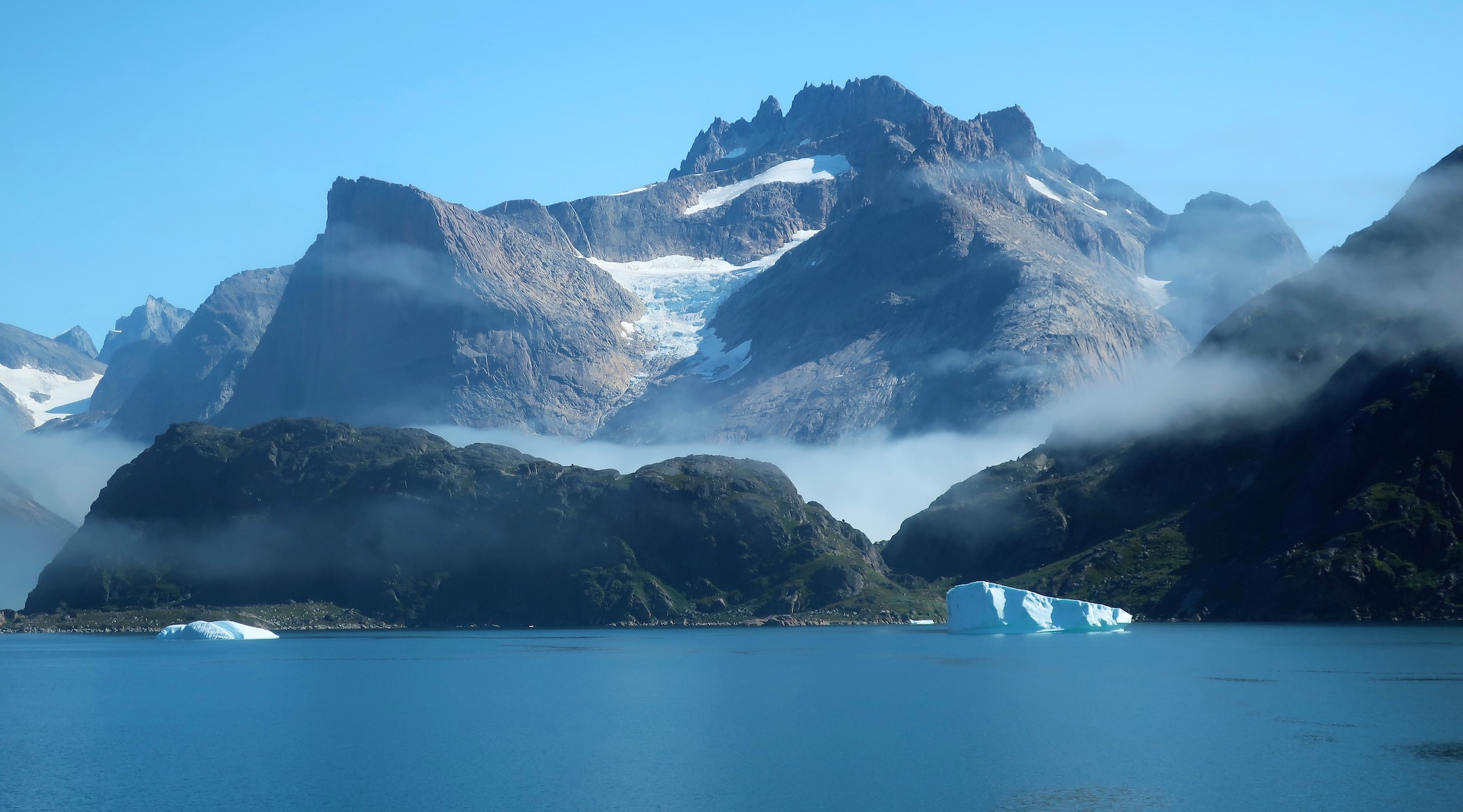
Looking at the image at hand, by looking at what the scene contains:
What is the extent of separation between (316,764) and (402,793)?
14.4 metres

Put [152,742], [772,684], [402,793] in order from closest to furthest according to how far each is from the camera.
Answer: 1. [402,793]
2. [152,742]
3. [772,684]

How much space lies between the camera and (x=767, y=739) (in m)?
107

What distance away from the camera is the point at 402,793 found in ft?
282

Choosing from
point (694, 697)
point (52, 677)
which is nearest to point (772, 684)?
point (694, 697)

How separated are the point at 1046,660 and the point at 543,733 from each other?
92911 millimetres

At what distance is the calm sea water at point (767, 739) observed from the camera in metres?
83.9

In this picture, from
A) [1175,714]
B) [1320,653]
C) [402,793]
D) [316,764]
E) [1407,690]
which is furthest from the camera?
[1320,653]

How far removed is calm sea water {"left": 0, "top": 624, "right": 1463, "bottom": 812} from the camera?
83.9 m

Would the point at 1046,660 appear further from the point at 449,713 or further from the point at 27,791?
the point at 27,791

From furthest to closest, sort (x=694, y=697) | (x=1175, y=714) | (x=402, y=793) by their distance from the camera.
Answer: (x=694, y=697) < (x=1175, y=714) < (x=402, y=793)

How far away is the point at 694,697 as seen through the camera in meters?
138

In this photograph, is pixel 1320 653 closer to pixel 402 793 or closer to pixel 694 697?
pixel 694 697

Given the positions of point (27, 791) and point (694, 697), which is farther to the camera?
point (694, 697)

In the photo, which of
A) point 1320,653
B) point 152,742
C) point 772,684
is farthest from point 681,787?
point 1320,653
